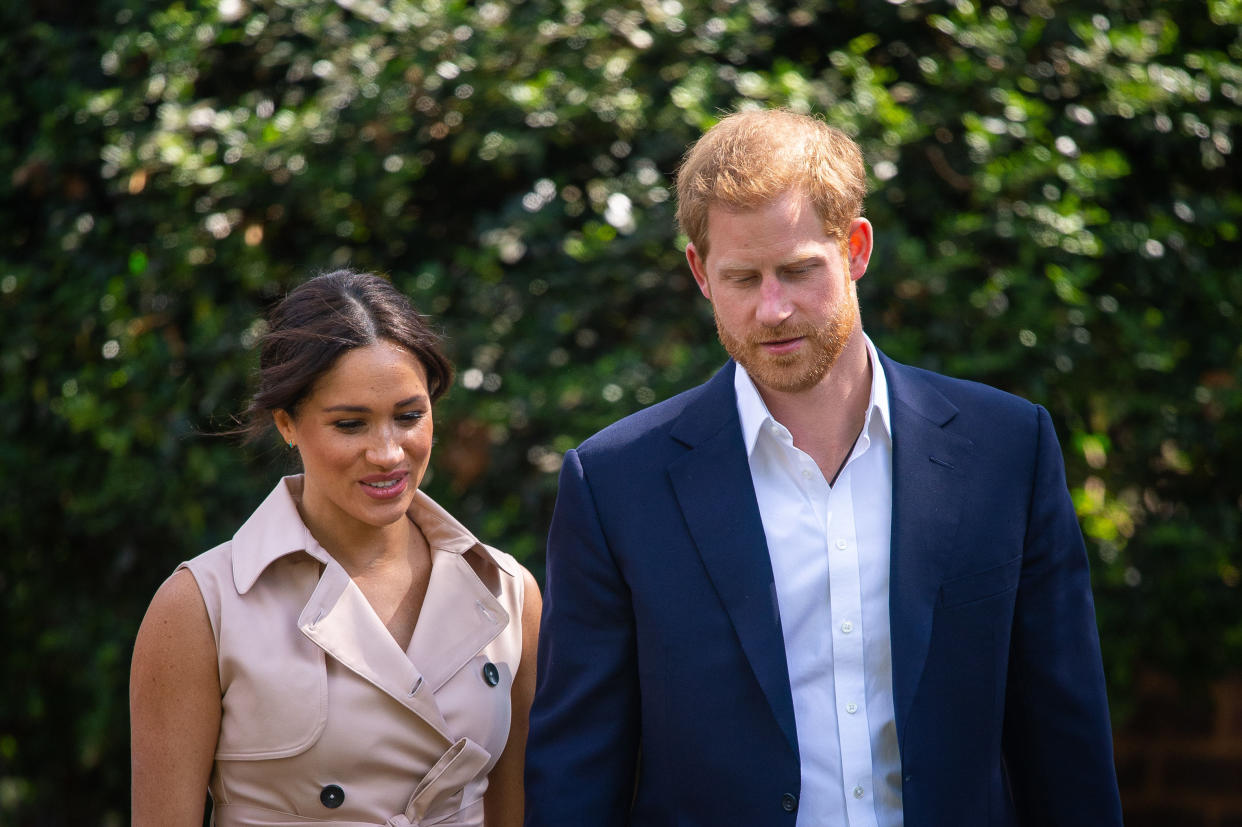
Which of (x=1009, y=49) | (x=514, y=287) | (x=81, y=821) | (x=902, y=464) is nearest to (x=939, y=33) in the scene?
(x=1009, y=49)

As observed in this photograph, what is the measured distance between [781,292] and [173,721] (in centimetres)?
139

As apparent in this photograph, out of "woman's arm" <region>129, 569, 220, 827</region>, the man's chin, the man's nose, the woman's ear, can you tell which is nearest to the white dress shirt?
the man's chin

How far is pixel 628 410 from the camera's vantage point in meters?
3.73

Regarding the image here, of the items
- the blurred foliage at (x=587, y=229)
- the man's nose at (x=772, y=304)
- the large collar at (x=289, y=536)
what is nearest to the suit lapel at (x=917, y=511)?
the man's nose at (x=772, y=304)

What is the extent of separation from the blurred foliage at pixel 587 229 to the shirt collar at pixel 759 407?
3.64 feet

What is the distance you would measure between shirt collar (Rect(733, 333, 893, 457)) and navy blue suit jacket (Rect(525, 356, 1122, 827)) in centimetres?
2

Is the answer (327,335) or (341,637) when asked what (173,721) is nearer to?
(341,637)

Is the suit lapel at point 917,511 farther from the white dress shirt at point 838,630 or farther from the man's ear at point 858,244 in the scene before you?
the man's ear at point 858,244

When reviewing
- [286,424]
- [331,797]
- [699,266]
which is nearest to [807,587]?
[699,266]

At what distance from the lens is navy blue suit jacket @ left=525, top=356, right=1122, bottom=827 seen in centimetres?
Answer: 238

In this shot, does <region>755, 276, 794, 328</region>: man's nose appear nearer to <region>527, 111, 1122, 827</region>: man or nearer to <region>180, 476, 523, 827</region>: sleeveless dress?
<region>527, 111, 1122, 827</region>: man

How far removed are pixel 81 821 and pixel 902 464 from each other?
12.7 feet

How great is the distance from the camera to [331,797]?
2525 mm

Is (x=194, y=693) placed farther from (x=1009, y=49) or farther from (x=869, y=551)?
(x=1009, y=49)
